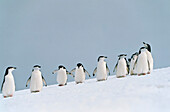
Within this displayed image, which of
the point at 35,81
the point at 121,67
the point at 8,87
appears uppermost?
the point at 121,67

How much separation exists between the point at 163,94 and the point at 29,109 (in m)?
2.06

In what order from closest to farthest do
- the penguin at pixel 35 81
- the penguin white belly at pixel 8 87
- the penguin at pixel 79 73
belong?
1. the penguin white belly at pixel 8 87
2. the penguin at pixel 35 81
3. the penguin at pixel 79 73

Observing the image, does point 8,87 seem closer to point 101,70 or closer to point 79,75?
point 79,75

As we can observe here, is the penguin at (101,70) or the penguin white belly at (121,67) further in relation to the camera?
the penguin white belly at (121,67)

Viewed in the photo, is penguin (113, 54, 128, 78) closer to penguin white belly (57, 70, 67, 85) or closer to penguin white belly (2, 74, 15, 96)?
penguin white belly (57, 70, 67, 85)

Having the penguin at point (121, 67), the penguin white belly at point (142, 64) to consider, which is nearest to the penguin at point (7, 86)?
the penguin at point (121, 67)

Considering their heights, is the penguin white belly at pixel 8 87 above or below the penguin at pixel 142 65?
below

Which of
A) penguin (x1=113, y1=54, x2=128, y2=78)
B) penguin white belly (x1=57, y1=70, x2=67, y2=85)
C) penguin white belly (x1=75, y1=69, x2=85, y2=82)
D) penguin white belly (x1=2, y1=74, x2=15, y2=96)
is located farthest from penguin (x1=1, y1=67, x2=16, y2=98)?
penguin (x1=113, y1=54, x2=128, y2=78)

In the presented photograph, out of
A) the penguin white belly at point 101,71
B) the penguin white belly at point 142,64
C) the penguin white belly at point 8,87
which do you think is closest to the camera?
the penguin white belly at point 8,87

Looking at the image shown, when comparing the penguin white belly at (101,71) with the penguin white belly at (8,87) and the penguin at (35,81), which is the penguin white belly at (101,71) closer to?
the penguin at (35,81)

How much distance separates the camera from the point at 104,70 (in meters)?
6.28

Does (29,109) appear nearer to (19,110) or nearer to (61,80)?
(19,110)

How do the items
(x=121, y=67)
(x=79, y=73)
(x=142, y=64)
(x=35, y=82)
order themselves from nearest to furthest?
(x=142, y=64) < (x=35, y=82) < (x=121, y=67) < (x=79, y=73)

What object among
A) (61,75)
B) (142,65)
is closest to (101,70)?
(142,65)
